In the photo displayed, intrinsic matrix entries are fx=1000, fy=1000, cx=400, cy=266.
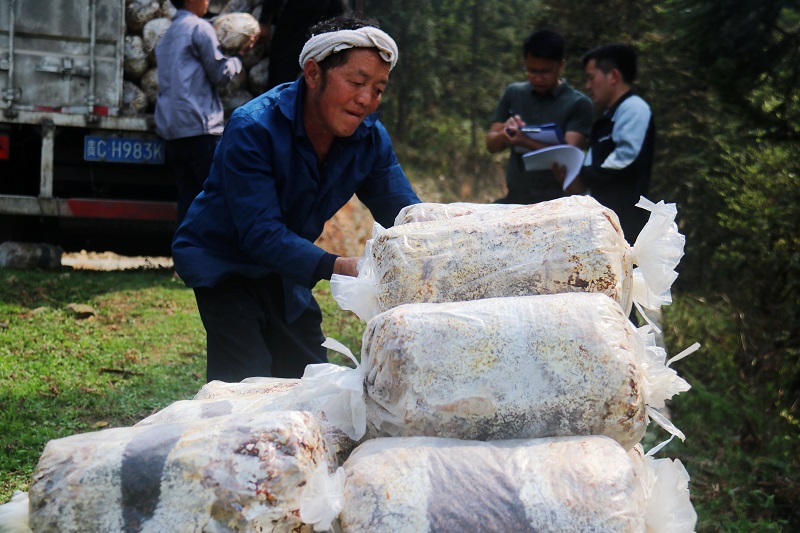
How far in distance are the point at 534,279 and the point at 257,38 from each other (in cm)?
587

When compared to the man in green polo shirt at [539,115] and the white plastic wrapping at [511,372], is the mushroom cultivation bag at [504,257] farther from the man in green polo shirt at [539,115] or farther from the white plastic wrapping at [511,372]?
the man in green polo shirt at [539,115]

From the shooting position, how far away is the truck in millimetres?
7340

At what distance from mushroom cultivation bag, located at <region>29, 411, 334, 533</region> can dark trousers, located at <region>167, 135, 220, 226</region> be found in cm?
524

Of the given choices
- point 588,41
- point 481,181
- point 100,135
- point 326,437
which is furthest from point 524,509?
point 481,181

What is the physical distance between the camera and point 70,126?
24.4 ft

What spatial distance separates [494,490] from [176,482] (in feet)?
2.01

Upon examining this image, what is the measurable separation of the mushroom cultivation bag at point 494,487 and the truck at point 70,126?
19.4 ft

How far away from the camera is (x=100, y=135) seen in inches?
295

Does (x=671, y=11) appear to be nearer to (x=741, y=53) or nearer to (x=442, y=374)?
(x=741, y=53)

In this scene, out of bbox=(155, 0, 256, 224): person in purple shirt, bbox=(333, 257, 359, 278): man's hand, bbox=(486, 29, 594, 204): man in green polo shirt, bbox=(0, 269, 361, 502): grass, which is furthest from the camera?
bbox=(155, 0, 256, 224): person in purple shirt

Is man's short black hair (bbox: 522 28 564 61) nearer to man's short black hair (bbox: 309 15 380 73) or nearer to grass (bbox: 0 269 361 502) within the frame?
grass (bbox: 0 269 361 502)

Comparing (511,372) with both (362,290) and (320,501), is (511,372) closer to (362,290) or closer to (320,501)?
(320,501)

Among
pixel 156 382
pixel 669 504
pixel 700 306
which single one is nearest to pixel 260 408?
pixel 669 504

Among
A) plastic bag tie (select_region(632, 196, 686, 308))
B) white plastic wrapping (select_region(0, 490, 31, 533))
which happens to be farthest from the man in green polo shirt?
white plastic wrapping (select_region(0, 490, 31, 533))
